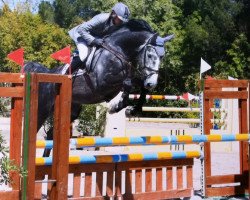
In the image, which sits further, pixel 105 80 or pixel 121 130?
pixel 121 130

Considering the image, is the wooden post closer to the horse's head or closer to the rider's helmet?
the horse's head

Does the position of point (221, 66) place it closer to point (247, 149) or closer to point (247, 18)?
point (247, 18)

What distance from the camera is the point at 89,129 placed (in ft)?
36.4

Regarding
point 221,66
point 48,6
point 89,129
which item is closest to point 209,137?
point 89,129

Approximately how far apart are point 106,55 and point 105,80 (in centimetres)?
30

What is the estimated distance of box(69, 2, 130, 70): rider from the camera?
18.6 ft

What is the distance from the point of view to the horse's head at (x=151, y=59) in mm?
5316

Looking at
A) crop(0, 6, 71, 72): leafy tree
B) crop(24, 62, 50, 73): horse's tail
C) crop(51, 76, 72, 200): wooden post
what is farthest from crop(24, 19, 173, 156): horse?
crop(0, 6, 71, 72): leafy tree

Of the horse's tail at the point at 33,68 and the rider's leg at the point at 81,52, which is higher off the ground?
the rider's leg at the point at 81,52

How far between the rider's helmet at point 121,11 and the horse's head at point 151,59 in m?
0.40

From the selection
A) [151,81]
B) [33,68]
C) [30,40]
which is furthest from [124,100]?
[30,40]

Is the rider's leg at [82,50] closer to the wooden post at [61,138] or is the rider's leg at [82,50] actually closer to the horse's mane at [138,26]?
the horse's mane at [138,26]

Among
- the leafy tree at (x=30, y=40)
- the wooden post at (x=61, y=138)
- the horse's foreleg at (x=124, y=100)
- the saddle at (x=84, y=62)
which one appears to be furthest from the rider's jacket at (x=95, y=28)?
the leafy tree at (x=30, y=40)

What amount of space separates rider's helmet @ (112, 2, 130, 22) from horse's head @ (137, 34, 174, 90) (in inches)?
15.9
